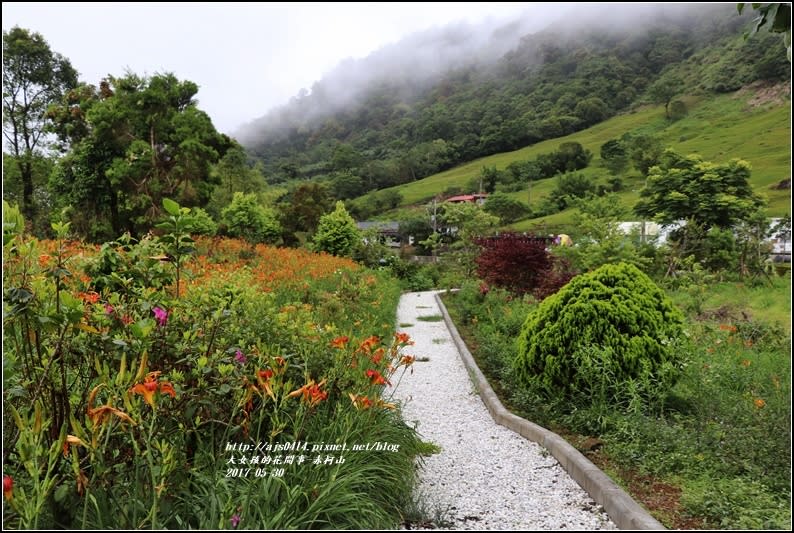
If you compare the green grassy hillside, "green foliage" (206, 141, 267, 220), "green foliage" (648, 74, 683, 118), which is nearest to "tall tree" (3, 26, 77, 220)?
"green foliage" (206, 141, 267, 220)

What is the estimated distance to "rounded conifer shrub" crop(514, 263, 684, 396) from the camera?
4145 millimetres

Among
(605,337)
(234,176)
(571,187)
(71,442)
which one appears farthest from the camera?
(571,187)

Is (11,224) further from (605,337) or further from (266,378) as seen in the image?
(605,337)

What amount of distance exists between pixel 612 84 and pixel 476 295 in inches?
3765

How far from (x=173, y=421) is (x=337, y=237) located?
709 inches

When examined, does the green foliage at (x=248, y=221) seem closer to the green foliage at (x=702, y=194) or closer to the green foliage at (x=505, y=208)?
the green foliage at (x=702, y=194)

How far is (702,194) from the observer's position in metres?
18.5

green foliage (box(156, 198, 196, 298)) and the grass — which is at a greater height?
green foliage (box(156, 198, 196, 298))

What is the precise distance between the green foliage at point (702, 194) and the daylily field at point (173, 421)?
733 inches

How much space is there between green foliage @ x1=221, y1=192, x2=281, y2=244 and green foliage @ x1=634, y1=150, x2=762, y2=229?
16688mm

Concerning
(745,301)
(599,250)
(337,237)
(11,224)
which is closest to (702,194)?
(745,301)

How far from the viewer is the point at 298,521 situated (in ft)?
7.01

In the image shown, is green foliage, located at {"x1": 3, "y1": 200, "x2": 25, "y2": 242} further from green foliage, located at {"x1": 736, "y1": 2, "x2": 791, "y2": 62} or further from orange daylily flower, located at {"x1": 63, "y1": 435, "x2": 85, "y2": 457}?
green foliage, located at {"x1": 736, "y1": 2, "x2": 791, "y2": 62}

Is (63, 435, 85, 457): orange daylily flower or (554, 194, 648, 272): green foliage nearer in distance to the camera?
(63, 435, 85, 457): orange daylily flower
